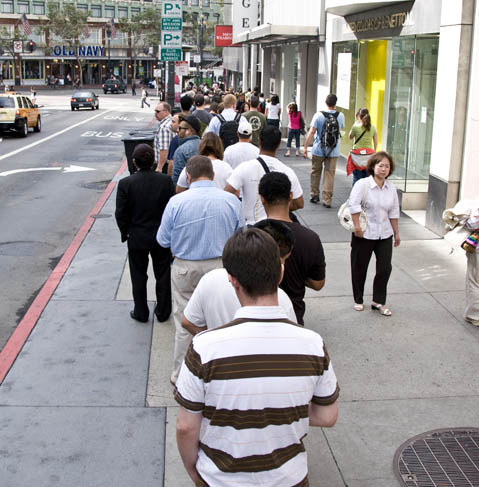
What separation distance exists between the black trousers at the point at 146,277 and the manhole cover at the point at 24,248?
151 inches

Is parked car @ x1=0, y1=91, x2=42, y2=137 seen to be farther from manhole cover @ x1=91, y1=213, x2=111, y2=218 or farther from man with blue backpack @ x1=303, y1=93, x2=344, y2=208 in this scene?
man with blue backpack @ x1=303, y1=93, x2=344, y2=208

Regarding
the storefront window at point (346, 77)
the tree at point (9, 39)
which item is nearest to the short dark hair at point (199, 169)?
the storefront window at point (346, 77)

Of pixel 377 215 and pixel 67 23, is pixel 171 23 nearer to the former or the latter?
pixel 377 215

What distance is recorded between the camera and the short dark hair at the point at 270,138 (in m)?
6.59

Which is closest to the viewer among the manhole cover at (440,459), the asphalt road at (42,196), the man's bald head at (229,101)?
the manhole cover at (440,459)

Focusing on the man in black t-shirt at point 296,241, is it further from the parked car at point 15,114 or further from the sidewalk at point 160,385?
the parked car at point 15,114

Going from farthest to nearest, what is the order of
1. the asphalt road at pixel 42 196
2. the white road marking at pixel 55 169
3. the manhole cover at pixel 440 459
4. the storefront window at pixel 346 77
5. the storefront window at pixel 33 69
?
the storefront window at pixel 33 69
the white road marking at pixel 55 169
the storefront window at pixel 346 77
the asphalt road at pixel 42 196
the manhole cover at pixel 440 459

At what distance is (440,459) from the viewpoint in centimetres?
484

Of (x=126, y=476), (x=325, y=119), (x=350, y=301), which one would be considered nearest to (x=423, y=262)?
(x=350, y=301)

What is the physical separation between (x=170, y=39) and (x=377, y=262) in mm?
15100

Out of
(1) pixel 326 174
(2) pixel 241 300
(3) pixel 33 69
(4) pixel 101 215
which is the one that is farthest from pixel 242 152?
(3) pixel 33 69

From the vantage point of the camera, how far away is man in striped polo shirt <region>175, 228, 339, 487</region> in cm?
265

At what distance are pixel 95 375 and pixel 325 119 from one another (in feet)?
25.3

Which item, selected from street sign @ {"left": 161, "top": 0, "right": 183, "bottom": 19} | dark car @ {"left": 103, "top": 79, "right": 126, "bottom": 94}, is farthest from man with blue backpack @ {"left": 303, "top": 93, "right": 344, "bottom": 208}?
dark car @ {"left": 103, "top": 79, "right": 126, "bottom": 94}
